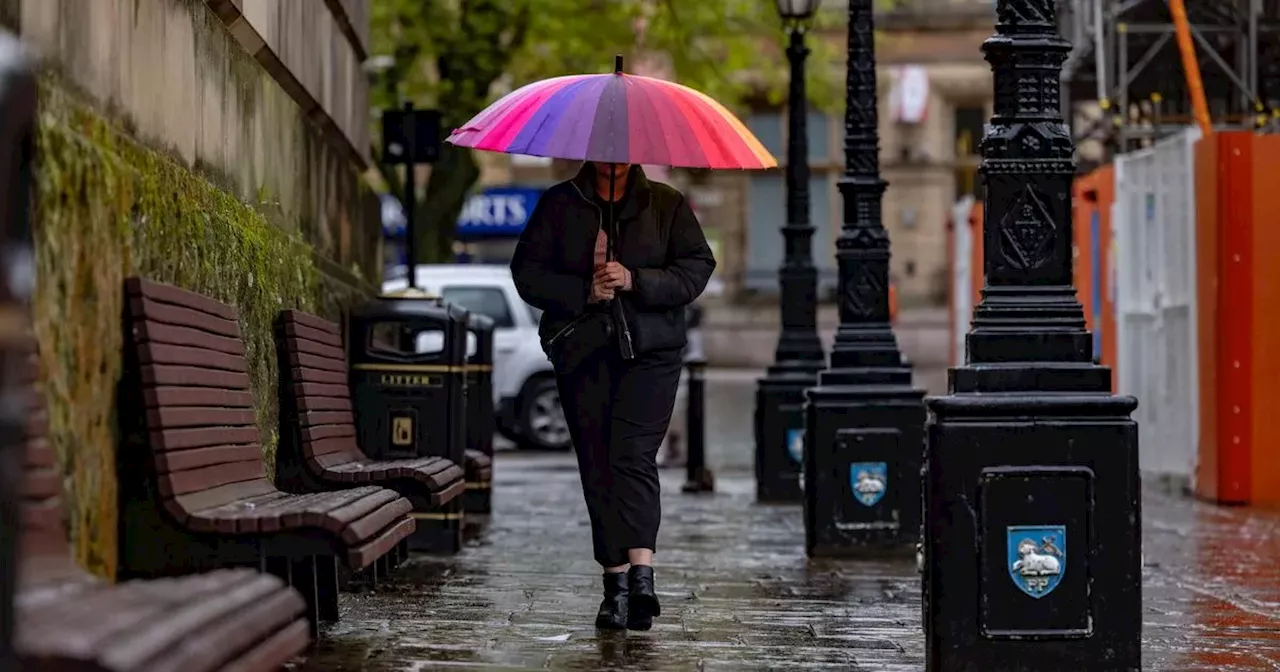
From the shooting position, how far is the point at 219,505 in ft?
20.2

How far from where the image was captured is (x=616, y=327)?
7.69 meters

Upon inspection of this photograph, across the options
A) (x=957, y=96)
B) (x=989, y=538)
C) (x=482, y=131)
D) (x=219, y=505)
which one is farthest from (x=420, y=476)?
(x=957, y=96)

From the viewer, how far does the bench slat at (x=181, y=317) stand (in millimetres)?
5789

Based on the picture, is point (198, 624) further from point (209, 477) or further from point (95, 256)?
point (209, 477)

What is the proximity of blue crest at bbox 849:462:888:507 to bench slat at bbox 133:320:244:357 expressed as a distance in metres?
4.48

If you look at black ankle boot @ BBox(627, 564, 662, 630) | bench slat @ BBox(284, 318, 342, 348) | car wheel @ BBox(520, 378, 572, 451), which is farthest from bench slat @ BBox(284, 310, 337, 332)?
car wheel @ BBox(520, 378, 572, 451)

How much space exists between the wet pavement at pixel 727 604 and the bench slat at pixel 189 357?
3.04 feet

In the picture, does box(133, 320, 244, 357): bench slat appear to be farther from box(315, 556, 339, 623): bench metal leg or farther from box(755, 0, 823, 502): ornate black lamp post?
box(755, 0, 823, 502): ornate black lamp post

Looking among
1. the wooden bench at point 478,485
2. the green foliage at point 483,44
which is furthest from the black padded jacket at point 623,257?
the green foliage at point 483,44

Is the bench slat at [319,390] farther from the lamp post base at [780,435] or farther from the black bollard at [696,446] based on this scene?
the black bollard at [696,446]

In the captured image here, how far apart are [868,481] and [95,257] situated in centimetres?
607

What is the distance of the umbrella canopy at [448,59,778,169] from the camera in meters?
7.50

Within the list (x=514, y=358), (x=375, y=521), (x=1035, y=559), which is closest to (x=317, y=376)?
(x=375, y=521)

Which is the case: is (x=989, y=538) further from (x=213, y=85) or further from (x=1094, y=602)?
(x=213, y=85)
